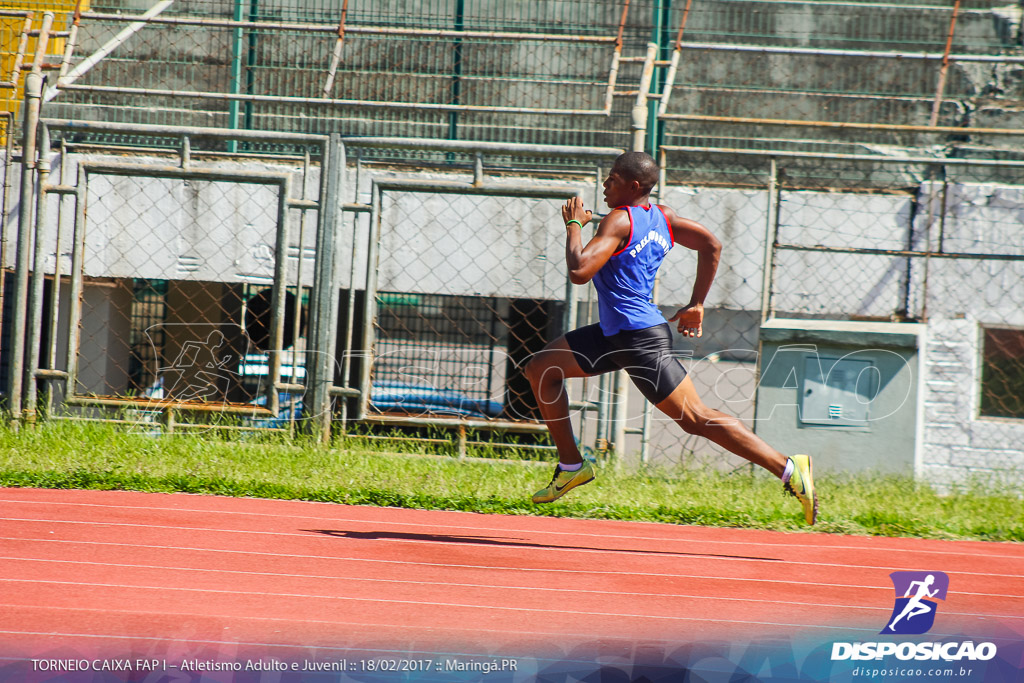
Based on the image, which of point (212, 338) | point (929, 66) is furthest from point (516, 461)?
point (929, 66)

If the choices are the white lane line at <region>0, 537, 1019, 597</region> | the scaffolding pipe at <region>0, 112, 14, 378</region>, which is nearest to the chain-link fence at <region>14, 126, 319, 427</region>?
the scaffolding pipe at <region>0, 112, 14, 378</region>

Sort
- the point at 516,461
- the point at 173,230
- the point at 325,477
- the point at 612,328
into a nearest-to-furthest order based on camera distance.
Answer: the point at 612,328, the point at 325,477, the point at 516,461, the point at 173,230

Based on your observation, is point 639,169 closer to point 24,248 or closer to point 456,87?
point 24,248

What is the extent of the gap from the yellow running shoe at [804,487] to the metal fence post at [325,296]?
3155 mm

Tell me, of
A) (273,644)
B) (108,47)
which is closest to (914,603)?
(273,644)

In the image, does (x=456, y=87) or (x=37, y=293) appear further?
(x=456, y=87)

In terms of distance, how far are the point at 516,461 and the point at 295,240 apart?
247cm

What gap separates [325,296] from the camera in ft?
20.5

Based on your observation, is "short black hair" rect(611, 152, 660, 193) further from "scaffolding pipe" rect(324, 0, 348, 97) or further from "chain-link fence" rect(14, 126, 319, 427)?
"scaffolding pipe" rect(324, 0, 348, 97)

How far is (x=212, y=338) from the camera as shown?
931 centimetres

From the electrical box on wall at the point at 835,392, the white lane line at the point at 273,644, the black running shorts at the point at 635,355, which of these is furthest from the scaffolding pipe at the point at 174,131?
the white lane line at the point at 273,644

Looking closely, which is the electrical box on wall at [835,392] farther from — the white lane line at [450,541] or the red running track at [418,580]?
the white lane line at [450,541]

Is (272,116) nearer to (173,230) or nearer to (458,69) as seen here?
(458,69)

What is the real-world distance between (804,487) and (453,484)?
6.49 ft
